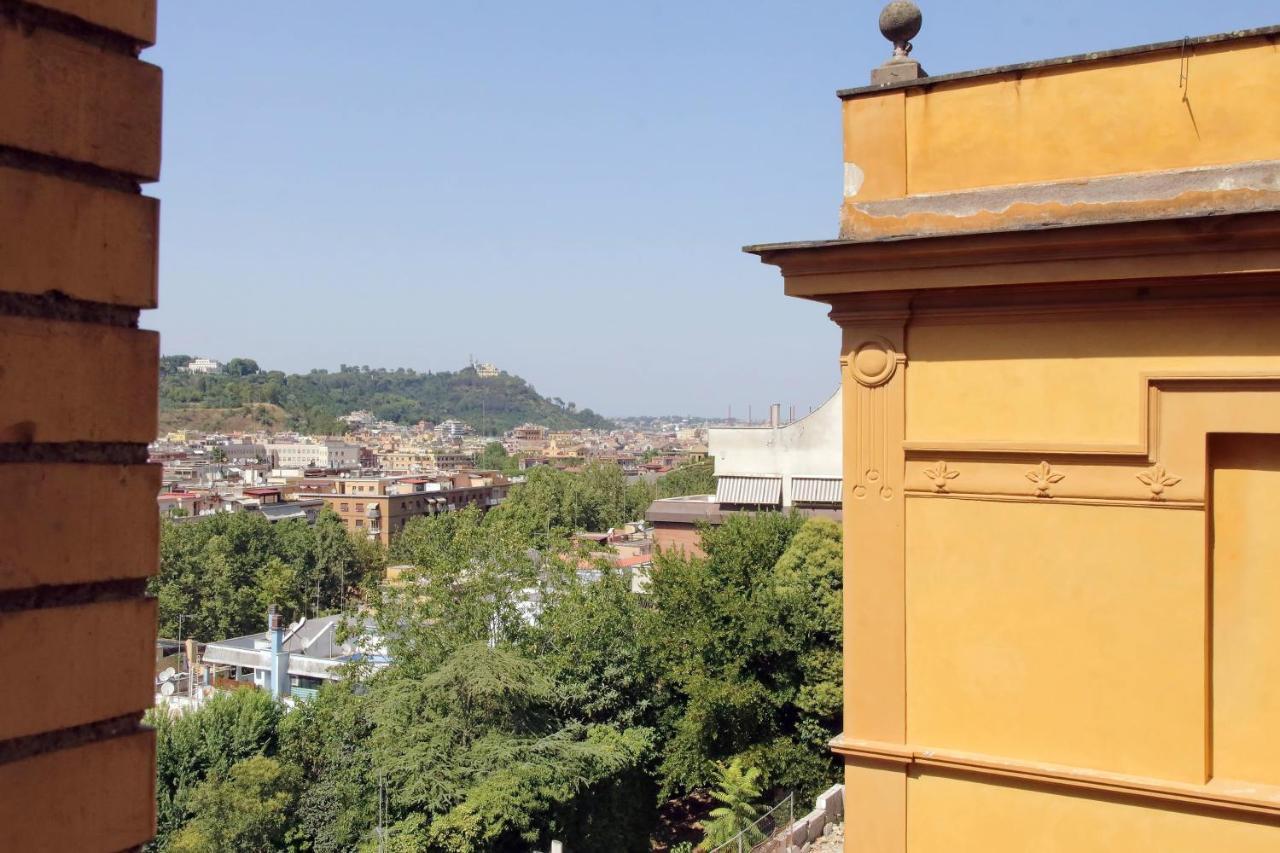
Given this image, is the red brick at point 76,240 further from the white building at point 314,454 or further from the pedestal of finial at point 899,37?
the white building at point 314,454

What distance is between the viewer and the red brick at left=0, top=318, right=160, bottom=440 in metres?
2.08

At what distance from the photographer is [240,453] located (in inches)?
6796

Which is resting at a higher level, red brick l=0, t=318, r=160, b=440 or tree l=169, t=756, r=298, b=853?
red brick l=0, t=318, r=160, b=440

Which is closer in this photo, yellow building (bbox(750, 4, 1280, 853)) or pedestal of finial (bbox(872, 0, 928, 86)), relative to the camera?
yellow building (bbox(750, 4, 1280, 853))

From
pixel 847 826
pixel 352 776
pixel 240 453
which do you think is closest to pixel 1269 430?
pixel 847 826

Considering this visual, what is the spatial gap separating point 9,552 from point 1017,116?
16.8ft

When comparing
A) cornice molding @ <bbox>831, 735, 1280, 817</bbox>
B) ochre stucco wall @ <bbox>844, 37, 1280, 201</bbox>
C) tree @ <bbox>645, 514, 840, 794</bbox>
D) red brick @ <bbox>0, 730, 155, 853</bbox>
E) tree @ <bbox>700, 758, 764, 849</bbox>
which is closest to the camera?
red brick @ <bbox>0, 730, 155, 853</bbox>

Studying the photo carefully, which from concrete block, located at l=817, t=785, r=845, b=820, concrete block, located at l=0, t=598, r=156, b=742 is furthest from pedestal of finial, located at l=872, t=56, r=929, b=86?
concrete block, located at l=817, t=785, r=845, b=820

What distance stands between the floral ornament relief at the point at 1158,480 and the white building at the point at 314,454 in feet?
544

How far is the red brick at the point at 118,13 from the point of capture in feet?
7.22


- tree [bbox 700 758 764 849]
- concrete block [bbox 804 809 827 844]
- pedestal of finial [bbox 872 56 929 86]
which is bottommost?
tree [bbox 700 758 764 849]

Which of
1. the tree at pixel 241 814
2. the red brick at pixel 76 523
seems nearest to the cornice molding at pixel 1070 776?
the red brick at pixel 76 523

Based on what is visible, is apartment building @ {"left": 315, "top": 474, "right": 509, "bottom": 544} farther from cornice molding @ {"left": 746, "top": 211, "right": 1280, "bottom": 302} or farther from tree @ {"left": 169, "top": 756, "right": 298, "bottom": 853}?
cornice molding @ {"left": 746, "top": 211, "right": 1280, "bottom": 302}

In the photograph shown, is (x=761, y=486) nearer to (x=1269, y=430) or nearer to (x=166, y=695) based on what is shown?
(x=166, y=695)
